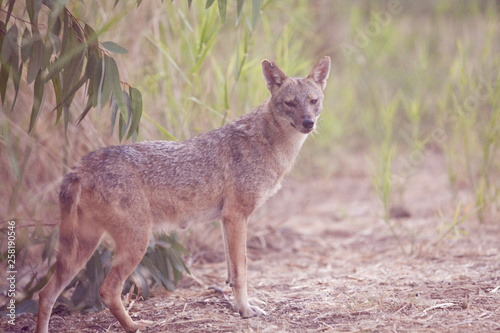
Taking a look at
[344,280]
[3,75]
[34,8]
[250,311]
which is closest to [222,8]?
[34,8]

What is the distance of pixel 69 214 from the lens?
3.46 m

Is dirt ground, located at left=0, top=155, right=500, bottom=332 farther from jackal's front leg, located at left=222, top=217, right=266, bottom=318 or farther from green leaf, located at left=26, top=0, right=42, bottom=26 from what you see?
green leaf, located at left=26, top=0, right=42, bottom=26

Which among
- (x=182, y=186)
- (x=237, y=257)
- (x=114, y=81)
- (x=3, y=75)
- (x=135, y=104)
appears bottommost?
(x=237, y=257)

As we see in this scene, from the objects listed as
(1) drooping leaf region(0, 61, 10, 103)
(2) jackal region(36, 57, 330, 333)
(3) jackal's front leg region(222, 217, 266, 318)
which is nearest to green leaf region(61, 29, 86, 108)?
(1) drooping leaf region(0, 61, 10, 103)

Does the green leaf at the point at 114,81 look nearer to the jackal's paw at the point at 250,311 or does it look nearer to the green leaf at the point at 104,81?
the green leaf at the point at 104,81

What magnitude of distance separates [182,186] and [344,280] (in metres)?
1.70

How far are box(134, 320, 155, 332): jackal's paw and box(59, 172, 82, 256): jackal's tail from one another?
2.14ft

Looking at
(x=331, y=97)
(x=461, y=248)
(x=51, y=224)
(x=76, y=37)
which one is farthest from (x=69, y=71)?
(x=331, y=97)

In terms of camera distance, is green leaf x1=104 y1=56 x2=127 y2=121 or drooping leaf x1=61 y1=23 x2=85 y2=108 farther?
green leaf x1=104 y1=56 x2=127 y2=121

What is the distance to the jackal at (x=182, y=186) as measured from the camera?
3500 mm

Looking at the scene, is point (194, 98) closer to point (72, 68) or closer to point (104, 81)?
point (104, 81)

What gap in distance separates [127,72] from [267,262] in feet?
7.93

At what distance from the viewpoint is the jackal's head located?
4.19 m

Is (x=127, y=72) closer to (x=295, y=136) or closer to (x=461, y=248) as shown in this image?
(x=295, y=136)
